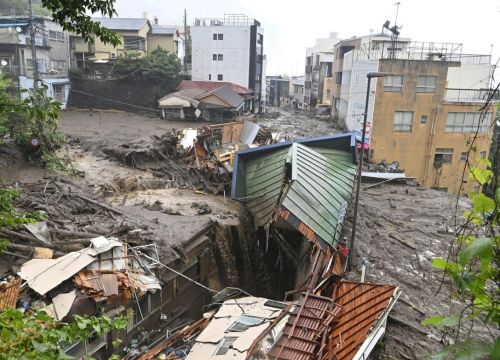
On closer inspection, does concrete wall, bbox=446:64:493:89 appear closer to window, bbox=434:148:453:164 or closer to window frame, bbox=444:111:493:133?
window frame, bbox=444:111:493:133

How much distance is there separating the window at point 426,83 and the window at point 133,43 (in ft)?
98.6

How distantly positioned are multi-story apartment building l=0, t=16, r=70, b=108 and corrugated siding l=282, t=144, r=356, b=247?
1885cm

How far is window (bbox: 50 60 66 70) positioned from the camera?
3672cm

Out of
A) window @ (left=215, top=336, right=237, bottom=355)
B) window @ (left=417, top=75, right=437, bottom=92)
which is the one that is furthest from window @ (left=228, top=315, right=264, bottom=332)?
window @ (left=417, top=75, right=437, bottom=92)

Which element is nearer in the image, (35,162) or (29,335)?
(29,335)

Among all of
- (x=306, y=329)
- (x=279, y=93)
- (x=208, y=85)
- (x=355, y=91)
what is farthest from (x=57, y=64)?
(x=279, y=93)

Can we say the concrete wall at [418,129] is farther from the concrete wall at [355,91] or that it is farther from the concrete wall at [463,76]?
the concrete wall at [463,76]

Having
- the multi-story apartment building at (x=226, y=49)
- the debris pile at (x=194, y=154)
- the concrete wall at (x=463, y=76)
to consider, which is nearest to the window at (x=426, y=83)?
the concrete wall at (x=463, y=76)

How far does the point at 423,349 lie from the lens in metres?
8.45

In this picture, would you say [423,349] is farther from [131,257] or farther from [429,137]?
[429,137]

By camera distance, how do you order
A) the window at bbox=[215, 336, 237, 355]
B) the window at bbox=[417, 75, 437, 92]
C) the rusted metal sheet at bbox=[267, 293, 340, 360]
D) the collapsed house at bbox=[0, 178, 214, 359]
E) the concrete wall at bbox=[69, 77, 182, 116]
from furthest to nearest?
1. the concrete wall at bbox=[69, 77, 182, 116]
2. the window at bbox=[417, 75, 437, 92]
3. the collapsed house at bbox=[0, 178, 214, 359]
4. the window at bbox=[215, 336, 237, 355]
5. the rusted metal sheet at bbox=[267, 293, 340, 360]

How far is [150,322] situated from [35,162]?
11.6 meters

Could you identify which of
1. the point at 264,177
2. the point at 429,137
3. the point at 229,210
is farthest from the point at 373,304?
the point at 429,137

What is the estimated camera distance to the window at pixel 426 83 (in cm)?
2733
